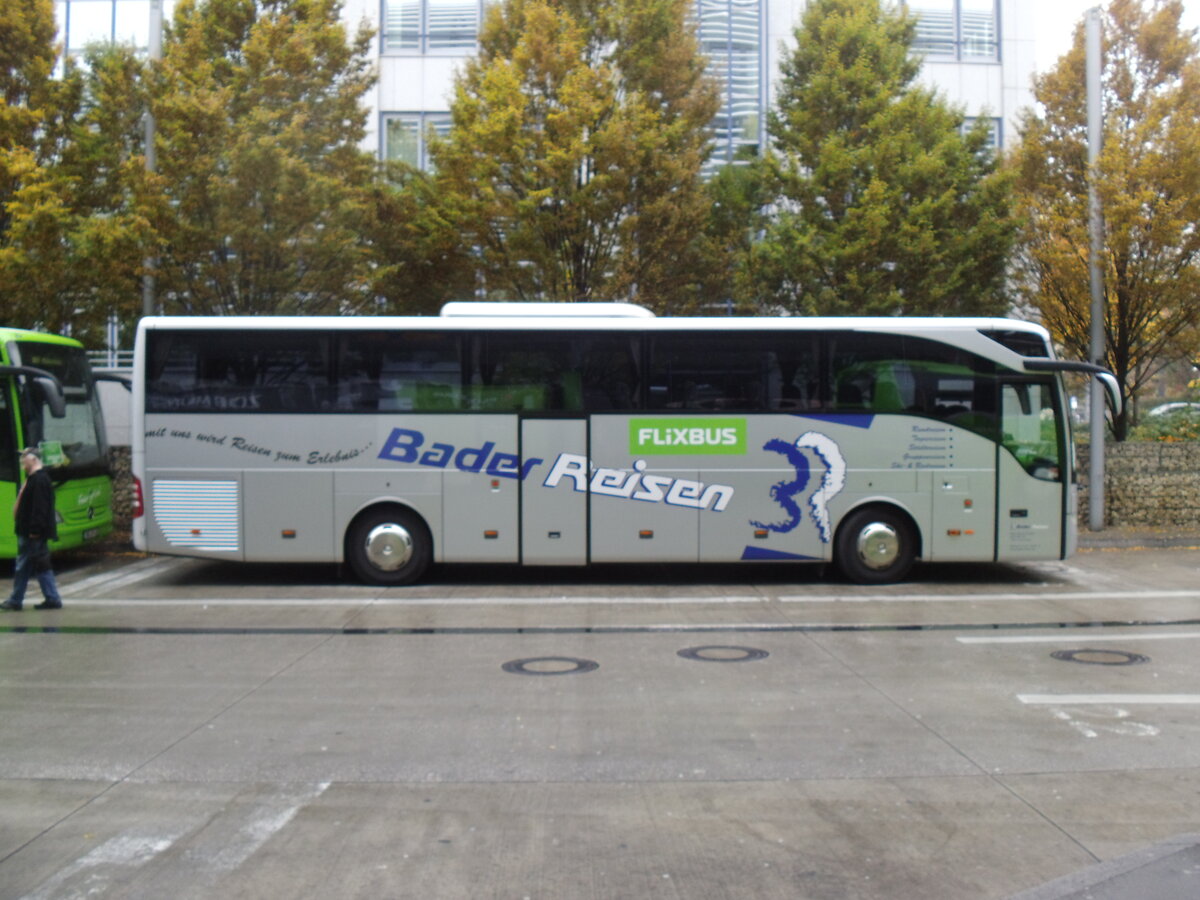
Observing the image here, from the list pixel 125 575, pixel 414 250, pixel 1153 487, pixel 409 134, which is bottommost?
pixel 125 575

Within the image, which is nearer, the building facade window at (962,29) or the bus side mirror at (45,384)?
the bus side mirror at (45,384)

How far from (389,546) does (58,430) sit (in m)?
5.16

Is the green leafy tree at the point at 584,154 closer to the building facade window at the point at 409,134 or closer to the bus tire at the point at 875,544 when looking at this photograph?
the bus tire at the point at 875,544

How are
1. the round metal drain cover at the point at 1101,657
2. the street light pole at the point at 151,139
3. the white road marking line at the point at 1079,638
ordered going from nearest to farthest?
the round metal drain cover at the point at 1101,657, the white road marking line at the point at 1079,638, the street light pole at the point at 151,139

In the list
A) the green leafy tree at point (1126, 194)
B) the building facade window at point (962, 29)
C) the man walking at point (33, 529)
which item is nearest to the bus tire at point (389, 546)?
the man walking at point (33, 529)

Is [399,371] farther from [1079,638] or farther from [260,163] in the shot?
[1079,638]

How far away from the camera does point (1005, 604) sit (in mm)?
12852

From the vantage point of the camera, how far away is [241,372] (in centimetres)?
1416

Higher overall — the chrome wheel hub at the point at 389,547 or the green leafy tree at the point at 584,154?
the green leafy tree at the point at 584,154

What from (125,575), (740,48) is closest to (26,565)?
(125,575)

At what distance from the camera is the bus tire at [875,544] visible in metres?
14.4

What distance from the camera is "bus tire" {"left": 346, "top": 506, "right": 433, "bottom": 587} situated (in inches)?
565

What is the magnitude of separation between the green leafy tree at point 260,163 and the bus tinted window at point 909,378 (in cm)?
860

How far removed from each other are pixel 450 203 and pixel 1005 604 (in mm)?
10674
